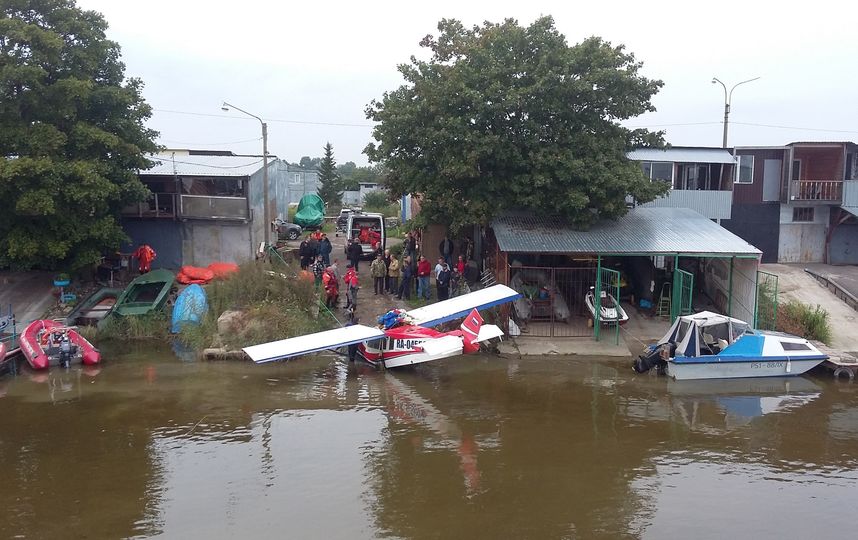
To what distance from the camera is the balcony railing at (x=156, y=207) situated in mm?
24453

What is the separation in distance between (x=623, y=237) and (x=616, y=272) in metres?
1.84

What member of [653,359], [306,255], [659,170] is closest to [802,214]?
[659,170]

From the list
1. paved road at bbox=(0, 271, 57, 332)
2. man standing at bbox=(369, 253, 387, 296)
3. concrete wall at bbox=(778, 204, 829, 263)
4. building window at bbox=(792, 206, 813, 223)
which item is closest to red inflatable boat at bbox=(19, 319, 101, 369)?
paved road at bbox=(0, 271, 57, 332)

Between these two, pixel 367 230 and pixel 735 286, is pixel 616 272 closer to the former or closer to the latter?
pixel 735 286

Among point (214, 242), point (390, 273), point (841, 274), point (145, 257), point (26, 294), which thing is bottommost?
point (26, 294)

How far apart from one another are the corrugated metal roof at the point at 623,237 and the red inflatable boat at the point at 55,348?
11490mm

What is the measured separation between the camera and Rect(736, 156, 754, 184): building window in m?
27.9

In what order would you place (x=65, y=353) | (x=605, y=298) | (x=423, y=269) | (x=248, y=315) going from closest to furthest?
(x=65, y=353), (x=248, y=315), (x=605, y=298), (x=423, y=269)

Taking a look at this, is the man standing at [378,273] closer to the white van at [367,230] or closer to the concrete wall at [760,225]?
the white van at [367,230]

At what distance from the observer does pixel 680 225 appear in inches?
854

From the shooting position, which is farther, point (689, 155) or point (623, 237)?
point (689, 155)

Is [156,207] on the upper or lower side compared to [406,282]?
upper

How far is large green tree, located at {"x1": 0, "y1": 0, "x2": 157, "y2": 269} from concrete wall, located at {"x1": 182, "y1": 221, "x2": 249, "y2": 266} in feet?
12.0

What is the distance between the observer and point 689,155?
2612cm
